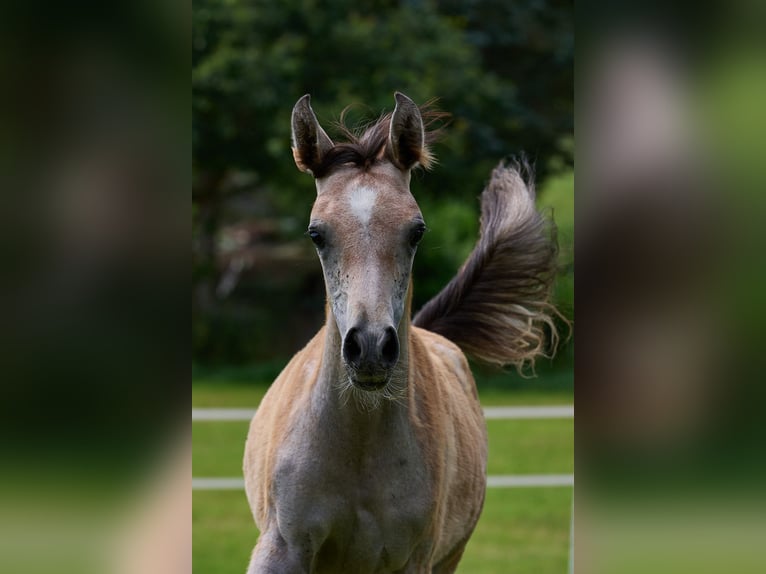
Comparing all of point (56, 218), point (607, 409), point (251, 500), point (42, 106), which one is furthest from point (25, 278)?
point (251, 500)

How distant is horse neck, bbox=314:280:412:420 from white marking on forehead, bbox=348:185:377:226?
1.11ft

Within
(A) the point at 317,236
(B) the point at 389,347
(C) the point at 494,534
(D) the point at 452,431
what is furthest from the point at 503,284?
(C) the point at 494,534

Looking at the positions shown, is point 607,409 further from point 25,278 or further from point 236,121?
point 236,121

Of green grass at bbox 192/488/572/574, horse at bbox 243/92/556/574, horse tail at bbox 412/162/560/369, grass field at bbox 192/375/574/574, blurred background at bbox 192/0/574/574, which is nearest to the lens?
horse at bbox 243/92/556/574

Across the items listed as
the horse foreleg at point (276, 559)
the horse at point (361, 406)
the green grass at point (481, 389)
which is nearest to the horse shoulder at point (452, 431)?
the horse at point (361, 406)

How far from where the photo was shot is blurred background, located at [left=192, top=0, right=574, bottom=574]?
510 inches

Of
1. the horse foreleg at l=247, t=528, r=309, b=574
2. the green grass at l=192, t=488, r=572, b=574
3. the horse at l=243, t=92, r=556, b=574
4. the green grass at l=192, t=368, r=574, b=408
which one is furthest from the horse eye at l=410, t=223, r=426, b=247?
the green grass at l=192, t=368, r=574, b=408

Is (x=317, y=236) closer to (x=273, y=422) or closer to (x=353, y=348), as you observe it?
(x=353, y=348)

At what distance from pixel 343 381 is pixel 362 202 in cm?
60

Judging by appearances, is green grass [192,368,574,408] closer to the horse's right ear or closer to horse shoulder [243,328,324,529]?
horse shoulder [243,328,324,529]

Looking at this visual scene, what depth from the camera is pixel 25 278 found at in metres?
1.04

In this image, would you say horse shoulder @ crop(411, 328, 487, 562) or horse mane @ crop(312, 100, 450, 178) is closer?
horse mane @ crop(312, 100, 450, 178)

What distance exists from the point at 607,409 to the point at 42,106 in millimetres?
757

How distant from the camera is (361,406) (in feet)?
9.91
